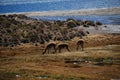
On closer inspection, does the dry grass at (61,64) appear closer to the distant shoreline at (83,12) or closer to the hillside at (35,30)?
the hillside at (35,30)

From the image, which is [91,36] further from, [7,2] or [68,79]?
[7,2]

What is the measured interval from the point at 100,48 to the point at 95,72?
1.58ft

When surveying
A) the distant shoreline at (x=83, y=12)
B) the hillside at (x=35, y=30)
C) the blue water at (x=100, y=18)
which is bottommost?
the hillside at (x=35, y=30)

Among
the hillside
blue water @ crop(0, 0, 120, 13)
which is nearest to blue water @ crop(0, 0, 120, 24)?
blue water @ crop(0, 0, 120, 13)

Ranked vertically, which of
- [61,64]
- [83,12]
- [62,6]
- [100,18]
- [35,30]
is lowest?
[61,64]

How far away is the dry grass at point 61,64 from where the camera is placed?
21.7 feet

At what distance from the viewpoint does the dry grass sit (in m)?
6.60

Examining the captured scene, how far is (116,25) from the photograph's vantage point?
674 centimetres

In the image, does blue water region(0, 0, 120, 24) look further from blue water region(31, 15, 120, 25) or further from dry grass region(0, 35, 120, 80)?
dry grass region(0, 35, 120, 80)

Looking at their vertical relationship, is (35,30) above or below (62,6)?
below

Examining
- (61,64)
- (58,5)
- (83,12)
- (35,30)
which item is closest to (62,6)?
(58,5)

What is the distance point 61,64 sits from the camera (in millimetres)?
6809

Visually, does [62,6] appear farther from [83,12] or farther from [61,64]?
[61,64]

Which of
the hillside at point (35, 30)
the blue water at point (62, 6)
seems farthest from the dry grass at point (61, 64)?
the blue water at point (62, 6)
